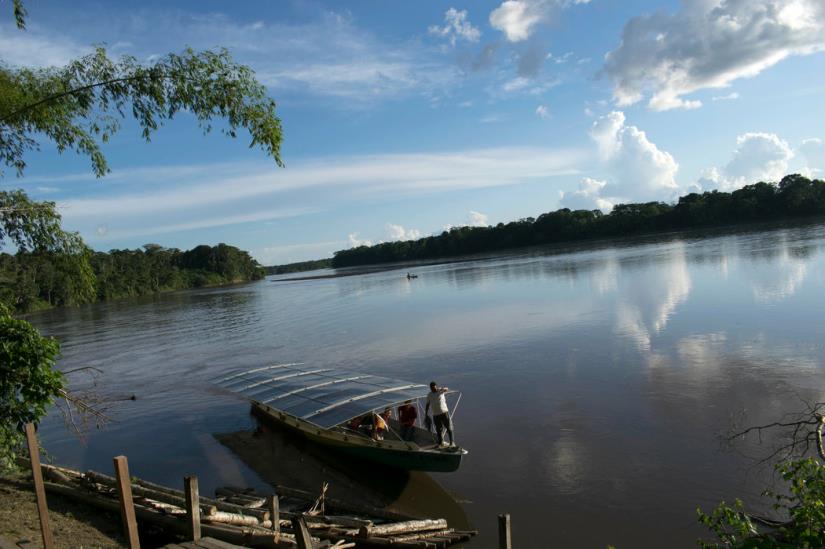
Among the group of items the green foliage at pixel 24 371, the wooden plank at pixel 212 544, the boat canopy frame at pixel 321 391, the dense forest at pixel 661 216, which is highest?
the dense forest at pixel 661 216

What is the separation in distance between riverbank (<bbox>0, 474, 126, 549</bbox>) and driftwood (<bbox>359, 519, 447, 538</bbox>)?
450 centimetres

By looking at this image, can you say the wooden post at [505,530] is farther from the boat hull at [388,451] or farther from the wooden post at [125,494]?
the boat hull at [388,451]

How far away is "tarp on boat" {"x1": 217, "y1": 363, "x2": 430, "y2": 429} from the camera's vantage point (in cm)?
1845

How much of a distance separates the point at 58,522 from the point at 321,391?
11028mm

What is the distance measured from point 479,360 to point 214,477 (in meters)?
15.2

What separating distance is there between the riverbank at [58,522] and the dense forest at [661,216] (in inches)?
5309

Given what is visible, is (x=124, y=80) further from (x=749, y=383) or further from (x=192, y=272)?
(x=192, y=272)

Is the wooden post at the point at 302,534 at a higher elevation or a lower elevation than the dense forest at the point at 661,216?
lower

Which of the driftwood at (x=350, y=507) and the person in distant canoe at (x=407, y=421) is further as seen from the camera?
the person in distant canoe at (x=407, y=421)

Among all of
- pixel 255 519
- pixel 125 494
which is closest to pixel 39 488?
pixel 125 494

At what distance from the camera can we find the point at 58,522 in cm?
1077

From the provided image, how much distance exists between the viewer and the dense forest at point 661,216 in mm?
117875

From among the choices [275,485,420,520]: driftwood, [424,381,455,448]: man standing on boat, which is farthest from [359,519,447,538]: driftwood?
[424,381,455,448]: man standing on boat

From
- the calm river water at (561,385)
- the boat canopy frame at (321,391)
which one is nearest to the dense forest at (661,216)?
the calm river water at (561,385)
